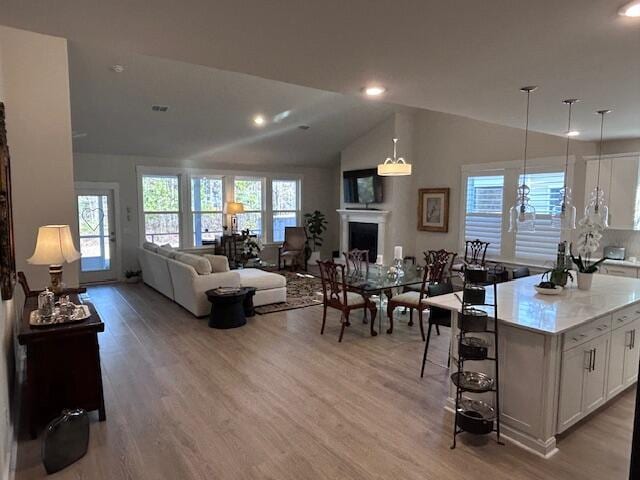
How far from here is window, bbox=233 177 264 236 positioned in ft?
32.3

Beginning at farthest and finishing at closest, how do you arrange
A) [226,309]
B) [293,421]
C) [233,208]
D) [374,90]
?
[233,208], [226,309], [293,421], [374,90]

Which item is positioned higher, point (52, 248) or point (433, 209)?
point (433, 209)

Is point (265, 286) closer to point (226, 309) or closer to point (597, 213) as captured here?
point (226, 309)

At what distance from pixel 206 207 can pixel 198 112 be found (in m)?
2.88

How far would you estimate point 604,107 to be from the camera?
3500 millimetres

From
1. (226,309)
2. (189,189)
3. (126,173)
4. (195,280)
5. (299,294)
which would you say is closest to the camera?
(226,309)

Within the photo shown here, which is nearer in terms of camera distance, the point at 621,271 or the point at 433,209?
the point at 621,271

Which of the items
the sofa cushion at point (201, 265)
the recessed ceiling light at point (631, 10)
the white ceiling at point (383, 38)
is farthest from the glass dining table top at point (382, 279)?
the recessed ceiling light at point (631, 10)

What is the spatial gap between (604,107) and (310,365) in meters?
3.56

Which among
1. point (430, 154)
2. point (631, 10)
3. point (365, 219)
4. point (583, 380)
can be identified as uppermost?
point (430, 154)

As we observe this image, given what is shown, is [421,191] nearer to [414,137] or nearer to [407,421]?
[414,137]

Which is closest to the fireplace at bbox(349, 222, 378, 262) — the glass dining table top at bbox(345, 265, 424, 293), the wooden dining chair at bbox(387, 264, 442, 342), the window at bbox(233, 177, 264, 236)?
the window at bbox(233, 177, 264, 236)

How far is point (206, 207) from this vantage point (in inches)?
370

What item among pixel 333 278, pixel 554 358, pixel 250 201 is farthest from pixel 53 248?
pixel 250 201
